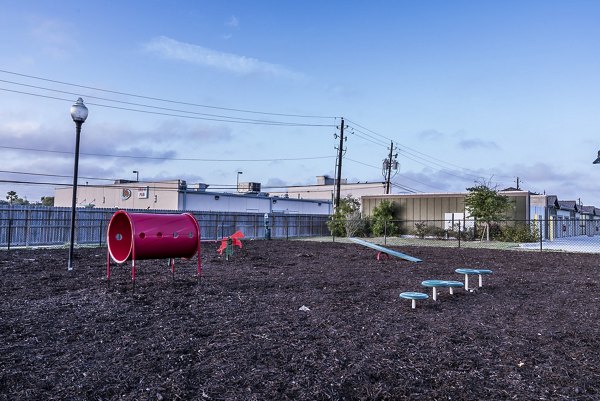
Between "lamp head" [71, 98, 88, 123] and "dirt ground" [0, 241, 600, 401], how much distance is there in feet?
12.7

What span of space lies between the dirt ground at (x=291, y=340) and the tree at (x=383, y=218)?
24.0 meters

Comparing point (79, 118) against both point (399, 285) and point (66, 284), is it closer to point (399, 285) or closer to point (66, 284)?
point (66, 284)

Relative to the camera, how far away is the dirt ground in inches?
163

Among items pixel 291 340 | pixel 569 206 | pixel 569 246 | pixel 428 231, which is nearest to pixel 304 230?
pixel 428 231

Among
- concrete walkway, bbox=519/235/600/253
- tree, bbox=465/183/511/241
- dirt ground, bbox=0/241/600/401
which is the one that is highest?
tree, bbox=465/183/511/241

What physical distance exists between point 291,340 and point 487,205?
85.9 ft

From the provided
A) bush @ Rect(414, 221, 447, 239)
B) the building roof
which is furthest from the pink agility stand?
the building roof

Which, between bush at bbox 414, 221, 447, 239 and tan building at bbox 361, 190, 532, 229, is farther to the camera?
bush at bbox 414, 221, 447, 239

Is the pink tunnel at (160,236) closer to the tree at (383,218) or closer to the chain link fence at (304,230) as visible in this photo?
the chain link fence at (304,230)

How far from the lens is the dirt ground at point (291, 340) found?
4129mm

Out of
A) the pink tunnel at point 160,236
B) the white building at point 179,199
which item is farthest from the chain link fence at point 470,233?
the pink tunnel at point 160,236

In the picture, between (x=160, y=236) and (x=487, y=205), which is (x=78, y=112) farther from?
(x=487, y=205)

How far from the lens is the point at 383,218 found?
116 ft

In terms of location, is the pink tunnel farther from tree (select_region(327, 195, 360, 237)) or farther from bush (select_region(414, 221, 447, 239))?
bush (select_region(414, 221, 447, 239))
